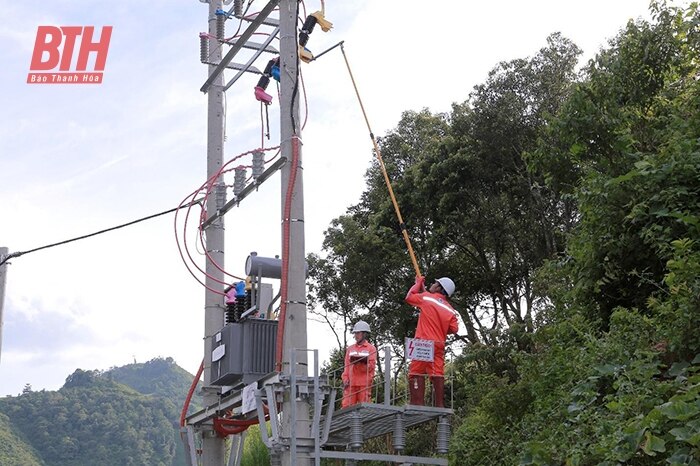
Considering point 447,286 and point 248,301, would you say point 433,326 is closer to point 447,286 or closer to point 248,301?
point 447,286

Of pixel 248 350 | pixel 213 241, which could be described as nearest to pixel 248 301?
pixel 248 350

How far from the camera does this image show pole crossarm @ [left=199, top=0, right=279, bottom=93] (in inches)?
514

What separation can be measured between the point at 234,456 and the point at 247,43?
19.0ft

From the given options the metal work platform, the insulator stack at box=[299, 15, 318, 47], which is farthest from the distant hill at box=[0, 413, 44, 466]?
the insulator stack at box=[299, 15, 318, 47]

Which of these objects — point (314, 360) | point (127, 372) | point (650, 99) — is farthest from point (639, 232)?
point (127, 372)

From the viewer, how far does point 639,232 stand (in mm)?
12125

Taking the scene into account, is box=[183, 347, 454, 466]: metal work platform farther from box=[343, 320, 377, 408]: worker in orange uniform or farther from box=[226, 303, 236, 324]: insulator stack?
box=[226, 303, 236, 324]: insulator stack

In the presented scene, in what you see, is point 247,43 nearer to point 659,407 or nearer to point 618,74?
point 618,74

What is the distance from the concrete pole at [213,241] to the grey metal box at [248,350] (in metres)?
1.08

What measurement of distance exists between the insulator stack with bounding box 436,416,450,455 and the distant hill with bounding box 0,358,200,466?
49.8 meters

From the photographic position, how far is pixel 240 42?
14125mm

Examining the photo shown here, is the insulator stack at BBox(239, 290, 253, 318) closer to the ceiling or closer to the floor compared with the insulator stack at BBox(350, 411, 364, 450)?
closer to the ceiling

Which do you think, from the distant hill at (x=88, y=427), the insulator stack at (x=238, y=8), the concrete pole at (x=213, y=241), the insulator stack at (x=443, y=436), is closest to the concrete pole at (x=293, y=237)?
the insulator stack at (x=443, y=436)

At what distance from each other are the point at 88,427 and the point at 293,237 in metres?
56.4
